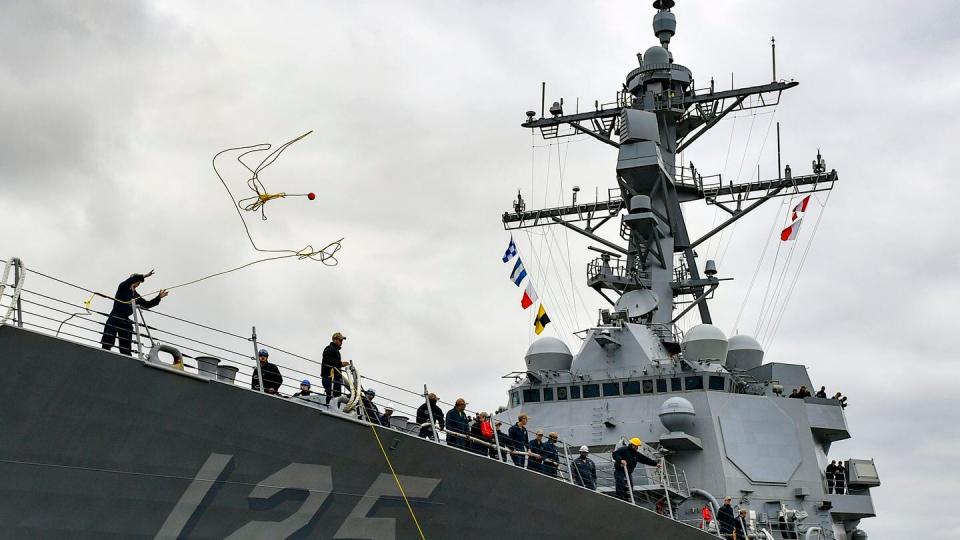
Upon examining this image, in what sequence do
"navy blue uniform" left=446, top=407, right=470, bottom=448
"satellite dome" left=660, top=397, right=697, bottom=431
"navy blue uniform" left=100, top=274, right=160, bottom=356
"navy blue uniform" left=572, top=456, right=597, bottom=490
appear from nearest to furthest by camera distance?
"navy blue uniform" left=100, top=274, right=160, bottom=356 < "navy blue uniform" left=446, top=407, right=470, bottom=448 < "navy blue uniform" left=572, top=456, right=597, bottom=490 < "satellite dome" left=660, top=397, right=697, bottom=431

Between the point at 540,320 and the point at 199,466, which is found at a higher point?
the point at 540,320

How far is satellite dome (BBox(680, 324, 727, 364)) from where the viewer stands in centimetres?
1475

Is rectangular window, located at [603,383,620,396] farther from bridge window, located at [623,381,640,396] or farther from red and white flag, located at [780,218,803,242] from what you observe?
red and white flag, located at [780,218,803,242]

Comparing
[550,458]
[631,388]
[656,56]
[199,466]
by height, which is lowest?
[199,466]

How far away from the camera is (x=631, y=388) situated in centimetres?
1438

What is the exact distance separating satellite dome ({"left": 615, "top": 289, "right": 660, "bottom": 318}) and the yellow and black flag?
3.68ft

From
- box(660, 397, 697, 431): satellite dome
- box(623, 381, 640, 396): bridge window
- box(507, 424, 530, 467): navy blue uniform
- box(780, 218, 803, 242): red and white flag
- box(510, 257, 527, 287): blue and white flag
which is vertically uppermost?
box(780, 218, 803, 242): red and white flag

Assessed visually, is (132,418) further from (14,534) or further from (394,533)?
(394,533)

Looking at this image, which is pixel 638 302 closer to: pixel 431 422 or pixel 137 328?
pixel 431 422

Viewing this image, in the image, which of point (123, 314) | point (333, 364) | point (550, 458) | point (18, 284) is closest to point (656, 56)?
point (550, 458)

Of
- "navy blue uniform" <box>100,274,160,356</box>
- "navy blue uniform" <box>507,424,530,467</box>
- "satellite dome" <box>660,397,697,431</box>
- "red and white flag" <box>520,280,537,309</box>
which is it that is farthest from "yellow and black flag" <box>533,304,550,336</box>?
"navy blue uniform" <box>100,274,160,356</box>

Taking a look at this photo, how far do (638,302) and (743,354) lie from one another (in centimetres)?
203

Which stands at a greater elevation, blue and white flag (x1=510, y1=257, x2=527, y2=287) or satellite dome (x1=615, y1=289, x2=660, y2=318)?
blue and white flag (x1=510, y1=257, x2=527, y2=287)

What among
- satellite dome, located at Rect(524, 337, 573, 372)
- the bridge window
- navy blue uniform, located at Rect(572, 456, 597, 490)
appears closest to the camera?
navy blue uniform, located at Rect(572, 456, 597, 490)
